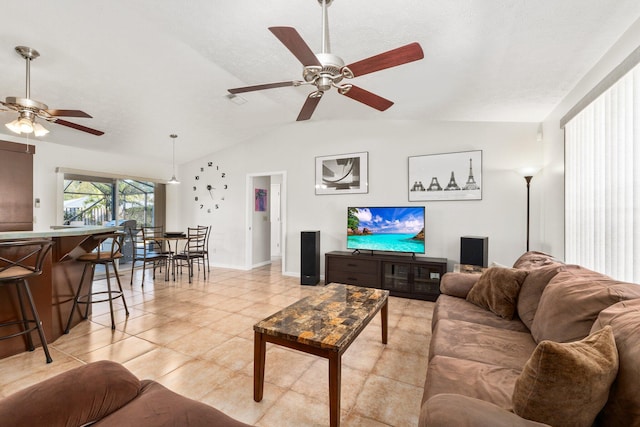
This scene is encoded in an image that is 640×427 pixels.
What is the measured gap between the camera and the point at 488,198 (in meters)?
3.94

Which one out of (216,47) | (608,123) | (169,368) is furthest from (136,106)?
(608,123)

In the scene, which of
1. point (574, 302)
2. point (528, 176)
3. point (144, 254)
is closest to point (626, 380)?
point (574, 302)

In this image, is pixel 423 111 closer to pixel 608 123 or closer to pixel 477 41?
pixel 477 41

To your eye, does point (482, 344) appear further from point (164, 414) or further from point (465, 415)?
point (164, 414)

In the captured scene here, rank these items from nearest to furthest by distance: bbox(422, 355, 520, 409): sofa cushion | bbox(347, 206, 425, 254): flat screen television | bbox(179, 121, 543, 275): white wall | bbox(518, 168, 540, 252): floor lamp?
bbox(422, 355, 520, 409): sofa cushion, bbox(518, 168, 540, 252): floor lamp, bbox(179, 121, 543, 275): white wall, bbox(347, 206, 425, 254): flat screen television

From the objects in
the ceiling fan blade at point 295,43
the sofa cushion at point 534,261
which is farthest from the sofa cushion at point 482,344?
the ceiling fan blade at point 295,43

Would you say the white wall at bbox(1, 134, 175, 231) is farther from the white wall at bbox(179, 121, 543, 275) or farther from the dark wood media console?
the dark wood media console

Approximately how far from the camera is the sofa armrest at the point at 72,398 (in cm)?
89

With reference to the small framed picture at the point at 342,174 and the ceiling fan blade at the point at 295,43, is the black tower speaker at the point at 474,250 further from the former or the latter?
the ceiling fan blade at the point at 295,43

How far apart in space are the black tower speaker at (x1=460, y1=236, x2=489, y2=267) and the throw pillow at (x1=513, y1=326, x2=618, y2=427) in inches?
117

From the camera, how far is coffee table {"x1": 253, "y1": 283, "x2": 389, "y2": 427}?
150 centimetres

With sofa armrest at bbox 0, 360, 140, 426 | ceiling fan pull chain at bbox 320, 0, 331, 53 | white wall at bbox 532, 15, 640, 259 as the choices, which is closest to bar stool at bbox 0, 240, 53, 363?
sofa armrest at bbox 0, 360, 140, 426

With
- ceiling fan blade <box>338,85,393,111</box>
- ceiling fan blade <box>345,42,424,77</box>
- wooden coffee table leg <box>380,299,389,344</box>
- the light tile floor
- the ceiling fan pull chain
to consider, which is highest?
the ceiling fan pull chain

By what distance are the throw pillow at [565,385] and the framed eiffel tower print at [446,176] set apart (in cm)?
344
